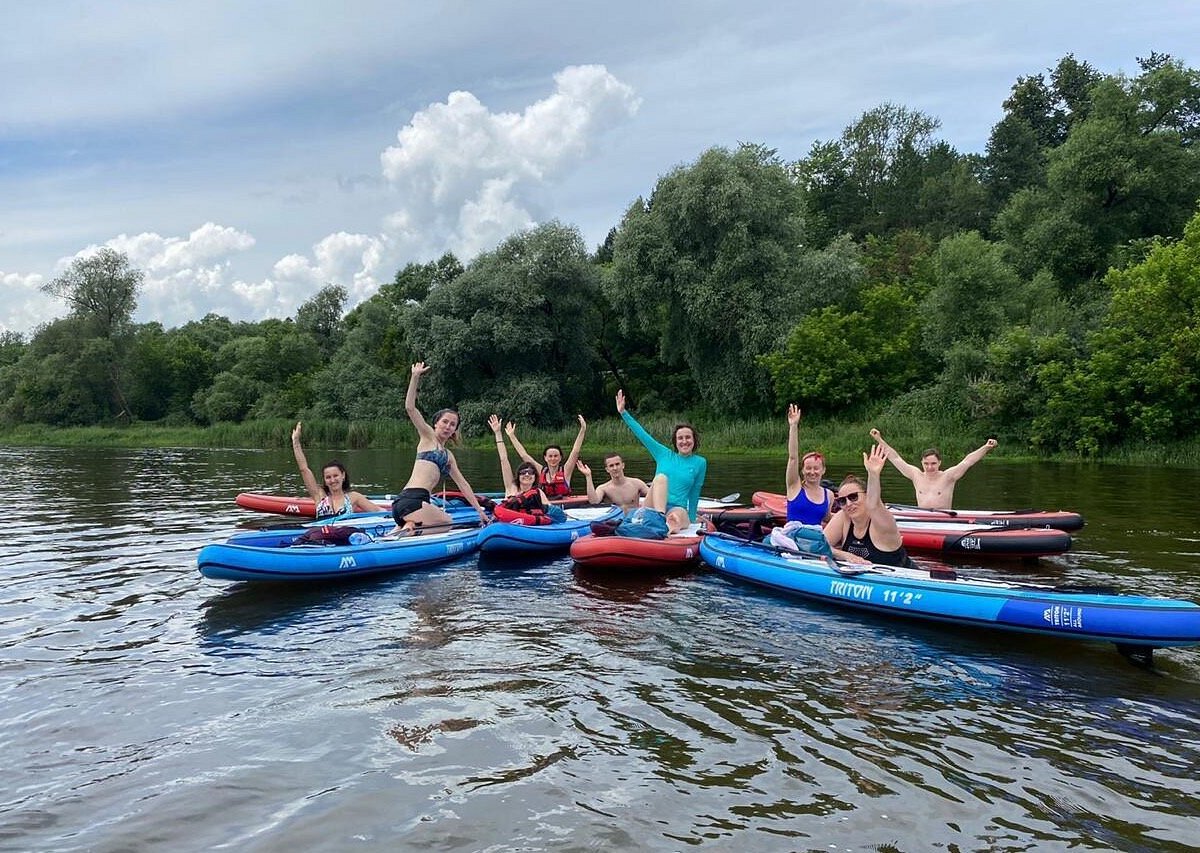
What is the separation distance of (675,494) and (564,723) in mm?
4781

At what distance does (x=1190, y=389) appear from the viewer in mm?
22469

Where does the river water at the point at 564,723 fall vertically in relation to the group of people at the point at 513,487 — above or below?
below

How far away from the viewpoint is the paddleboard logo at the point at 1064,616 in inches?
226

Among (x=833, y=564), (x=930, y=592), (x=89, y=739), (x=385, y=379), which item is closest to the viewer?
(x=89, y=739)

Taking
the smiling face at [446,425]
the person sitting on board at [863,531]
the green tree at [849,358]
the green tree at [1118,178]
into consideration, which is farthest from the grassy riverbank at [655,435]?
the smiling face at [446,425]

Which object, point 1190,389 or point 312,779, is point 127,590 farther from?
point 1190,389

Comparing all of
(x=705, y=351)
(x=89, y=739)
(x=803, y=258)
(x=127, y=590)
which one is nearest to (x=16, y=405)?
(x=705, y=351)

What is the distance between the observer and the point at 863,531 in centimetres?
770

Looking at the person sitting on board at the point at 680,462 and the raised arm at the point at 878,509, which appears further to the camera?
the person sitting on board at the point at 680,462

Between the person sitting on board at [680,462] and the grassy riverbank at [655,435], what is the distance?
572 inches

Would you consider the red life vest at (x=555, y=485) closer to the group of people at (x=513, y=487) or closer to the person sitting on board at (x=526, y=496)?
the group of people at (x=513, y=487)

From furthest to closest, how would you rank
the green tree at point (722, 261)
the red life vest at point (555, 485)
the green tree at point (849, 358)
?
the green tree at point (722, 261) < the green tree at point (849, 358) < the red life vest at point (555, 485)

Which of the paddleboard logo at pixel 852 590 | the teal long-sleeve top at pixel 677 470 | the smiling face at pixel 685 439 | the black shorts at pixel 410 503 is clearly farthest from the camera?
the black shorts at pixel 410 503

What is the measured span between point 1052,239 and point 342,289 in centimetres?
5118
